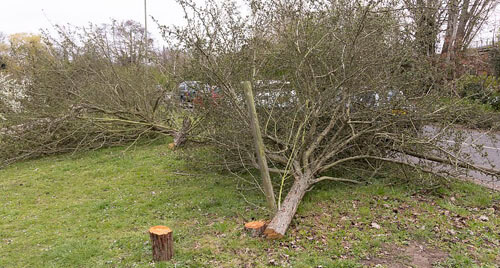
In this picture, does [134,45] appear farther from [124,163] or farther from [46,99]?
[124,163]

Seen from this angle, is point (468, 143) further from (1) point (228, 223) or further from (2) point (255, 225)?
(1) point (228, 223)

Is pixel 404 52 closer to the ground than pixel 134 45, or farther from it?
closer to the ground

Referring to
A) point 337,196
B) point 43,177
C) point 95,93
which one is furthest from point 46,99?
point 337,196

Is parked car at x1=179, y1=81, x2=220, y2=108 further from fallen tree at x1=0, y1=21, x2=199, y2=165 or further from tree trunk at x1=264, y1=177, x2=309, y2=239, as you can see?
tree trunk at x1=264, y1=177, x2=309, y2=239

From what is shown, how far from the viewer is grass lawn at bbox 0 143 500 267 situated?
153 inches

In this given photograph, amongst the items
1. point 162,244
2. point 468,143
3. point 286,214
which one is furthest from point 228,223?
point 468,143

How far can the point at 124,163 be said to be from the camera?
8.59 meters

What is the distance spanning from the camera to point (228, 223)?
4.85 meters

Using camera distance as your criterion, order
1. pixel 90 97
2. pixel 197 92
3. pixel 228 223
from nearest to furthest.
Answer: pixel 228 223, pixel 197 92, pixel 90 97

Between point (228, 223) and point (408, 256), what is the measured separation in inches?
86.5

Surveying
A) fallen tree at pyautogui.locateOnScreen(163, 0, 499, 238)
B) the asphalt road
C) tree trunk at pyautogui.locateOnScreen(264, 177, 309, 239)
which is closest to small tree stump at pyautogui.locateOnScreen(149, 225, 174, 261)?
tree trunk at pyautogui.locateOnScreen(264, 177, 309, 239)

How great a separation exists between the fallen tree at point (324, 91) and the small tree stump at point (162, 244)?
1.97m

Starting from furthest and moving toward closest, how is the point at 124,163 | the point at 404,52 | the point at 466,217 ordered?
the point at 124,163
the point at 404,52
the point at 466,217

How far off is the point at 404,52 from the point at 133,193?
5189 mm
